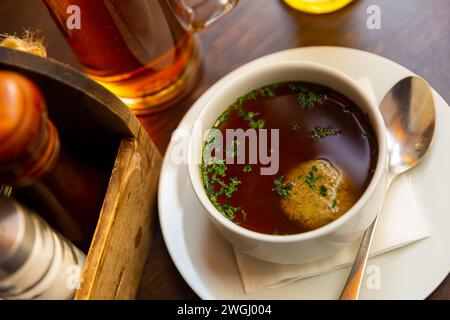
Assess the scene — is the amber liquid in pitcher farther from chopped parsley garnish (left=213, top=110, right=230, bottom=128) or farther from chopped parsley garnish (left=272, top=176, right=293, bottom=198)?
chopped parsley garnish (left=272, top=176, right=293, bottom=198)

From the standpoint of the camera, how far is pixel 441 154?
30.5 inches

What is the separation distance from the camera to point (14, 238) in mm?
637

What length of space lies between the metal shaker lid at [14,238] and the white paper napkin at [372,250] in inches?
10.5

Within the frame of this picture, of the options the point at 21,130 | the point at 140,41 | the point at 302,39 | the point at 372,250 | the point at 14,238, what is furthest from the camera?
the point at 302,39

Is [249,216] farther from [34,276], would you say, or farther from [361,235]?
[34,276]

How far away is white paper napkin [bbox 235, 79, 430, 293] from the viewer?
→ 736 millimetres

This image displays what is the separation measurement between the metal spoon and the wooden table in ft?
0.24

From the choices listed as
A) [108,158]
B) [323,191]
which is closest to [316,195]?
[323,191]

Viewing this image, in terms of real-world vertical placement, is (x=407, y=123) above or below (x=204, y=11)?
below

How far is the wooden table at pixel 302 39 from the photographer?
88cm

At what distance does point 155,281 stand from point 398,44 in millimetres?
521

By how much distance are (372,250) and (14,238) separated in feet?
1.41

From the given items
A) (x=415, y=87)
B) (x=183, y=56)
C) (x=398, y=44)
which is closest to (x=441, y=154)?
(x=415, y=87)

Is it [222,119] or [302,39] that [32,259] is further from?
[302,39]
